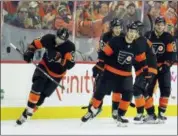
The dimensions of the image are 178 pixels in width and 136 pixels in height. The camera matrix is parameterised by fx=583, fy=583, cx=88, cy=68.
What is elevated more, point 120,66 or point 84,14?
point 84,14

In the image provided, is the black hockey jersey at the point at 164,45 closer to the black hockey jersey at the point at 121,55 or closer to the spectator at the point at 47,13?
the black hockey jersey at the point at 121,55

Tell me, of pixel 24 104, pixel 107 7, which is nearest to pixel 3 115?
pixel 24 104

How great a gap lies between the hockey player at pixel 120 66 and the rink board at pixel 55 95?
72 centimetres

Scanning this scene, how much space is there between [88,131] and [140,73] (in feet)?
2.23

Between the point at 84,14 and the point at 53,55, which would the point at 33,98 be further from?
the point at 84,14

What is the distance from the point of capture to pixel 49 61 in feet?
15.5

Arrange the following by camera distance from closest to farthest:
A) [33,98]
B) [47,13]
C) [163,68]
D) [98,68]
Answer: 1. [33,98]
2. [98,68]
3. [163,68]
4. [47,13]

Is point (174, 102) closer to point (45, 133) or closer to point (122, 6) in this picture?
point (122, 6)

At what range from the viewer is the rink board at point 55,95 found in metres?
5.22

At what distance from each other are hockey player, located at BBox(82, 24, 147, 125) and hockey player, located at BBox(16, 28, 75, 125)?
11.7 inches

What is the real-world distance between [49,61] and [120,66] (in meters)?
0.58

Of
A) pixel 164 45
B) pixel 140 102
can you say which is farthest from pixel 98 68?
pixel 164 45

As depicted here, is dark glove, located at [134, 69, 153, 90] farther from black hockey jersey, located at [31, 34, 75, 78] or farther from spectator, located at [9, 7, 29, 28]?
spectator, located at [9, 7, 29, 28]

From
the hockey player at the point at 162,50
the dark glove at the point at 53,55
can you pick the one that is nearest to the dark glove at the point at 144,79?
the hockey player at the point at 162,50
